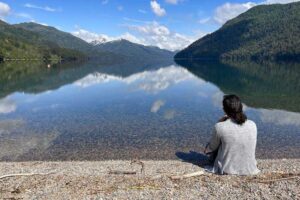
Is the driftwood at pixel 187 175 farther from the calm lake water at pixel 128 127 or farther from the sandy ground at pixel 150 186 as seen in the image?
the calm lake water at pixel 128 127

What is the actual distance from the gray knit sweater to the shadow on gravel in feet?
8.38

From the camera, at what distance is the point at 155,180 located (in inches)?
626

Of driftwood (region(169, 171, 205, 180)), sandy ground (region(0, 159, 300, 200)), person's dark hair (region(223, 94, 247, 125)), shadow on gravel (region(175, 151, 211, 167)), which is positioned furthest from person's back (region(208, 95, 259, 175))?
shadow on gravel (region(175, 151, 211, 167))

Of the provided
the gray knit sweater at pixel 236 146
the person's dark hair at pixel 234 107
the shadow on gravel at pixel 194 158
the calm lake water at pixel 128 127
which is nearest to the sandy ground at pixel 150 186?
the gray knit sweater at pixel 236 146

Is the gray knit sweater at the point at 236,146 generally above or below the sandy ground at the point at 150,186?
above

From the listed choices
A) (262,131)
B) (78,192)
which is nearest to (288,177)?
(78,192)

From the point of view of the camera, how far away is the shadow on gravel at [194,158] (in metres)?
20.4

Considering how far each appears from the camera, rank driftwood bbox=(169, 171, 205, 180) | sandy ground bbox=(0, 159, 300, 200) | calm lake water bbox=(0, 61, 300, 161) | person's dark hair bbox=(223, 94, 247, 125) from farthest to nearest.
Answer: calm lake water bbox=(0, 61, 300, 161)
driftwood bbox=(169, 171, 205, 180)
person's dark hair bbox=(223, 94, 247, 125)
sandy ground bbox=(0, 159, 300, 200)

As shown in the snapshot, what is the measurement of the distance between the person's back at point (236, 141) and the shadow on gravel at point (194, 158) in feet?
8.53

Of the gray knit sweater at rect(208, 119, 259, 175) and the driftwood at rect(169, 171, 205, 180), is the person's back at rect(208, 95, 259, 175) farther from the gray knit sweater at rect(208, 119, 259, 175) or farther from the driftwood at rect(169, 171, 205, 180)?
the driftwood at rect(169, 171, 205, 180)

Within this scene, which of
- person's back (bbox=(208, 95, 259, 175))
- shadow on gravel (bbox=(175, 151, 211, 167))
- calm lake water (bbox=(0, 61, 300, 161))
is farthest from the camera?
calm lake water (bbox=(0, 61, 300, 161))

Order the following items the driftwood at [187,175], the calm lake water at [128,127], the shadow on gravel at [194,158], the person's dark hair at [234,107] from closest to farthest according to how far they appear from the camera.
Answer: the person's dark hair at [234,107] → the driftwood at [187,175] → the shadow on gravel at [194,158] → the calm lake water at [128,127]

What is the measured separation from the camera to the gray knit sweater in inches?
642

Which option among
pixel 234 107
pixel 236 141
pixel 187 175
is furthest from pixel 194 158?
pixel 234 107
